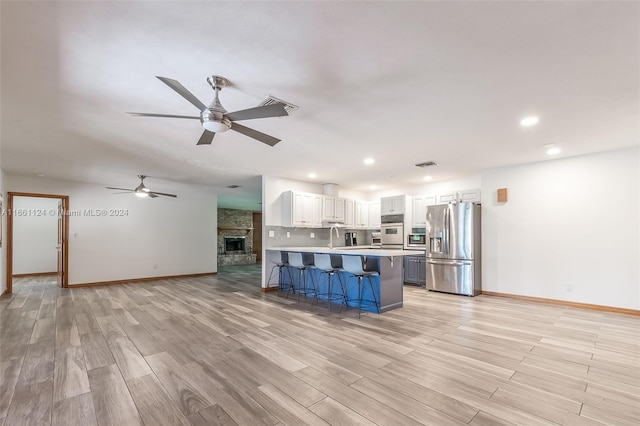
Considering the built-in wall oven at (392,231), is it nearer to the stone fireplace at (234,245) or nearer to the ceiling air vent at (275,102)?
the ceiling air vent at (275,102)

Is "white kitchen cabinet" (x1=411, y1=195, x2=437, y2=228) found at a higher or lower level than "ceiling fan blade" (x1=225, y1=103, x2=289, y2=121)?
lower

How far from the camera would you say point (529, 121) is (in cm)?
346

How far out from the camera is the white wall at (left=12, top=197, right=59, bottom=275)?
8.59 m

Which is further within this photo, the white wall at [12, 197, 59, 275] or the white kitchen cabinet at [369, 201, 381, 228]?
the white wall at [12, 197, 59, 275]

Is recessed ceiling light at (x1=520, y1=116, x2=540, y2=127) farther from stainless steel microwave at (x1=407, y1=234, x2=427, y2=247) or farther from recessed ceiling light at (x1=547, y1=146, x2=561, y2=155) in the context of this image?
stainless steel microwave at (x1=407, y1=234, x2=427, y2=247)

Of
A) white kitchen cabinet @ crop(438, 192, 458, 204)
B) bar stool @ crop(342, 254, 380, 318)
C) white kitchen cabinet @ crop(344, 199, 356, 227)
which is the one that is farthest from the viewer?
white kitchen cabinet @ crop(344, 199, 356, 227)

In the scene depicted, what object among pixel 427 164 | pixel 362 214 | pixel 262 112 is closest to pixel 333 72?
pixel 262 112

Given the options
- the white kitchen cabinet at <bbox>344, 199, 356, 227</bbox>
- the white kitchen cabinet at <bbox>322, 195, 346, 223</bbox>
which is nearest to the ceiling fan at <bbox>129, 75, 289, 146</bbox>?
the white kitchen cabinet at <bbox>322, 195, 346, 223</bbox>

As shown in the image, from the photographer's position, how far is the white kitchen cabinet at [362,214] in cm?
821

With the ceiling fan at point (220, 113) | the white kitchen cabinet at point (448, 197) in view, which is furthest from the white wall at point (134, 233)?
the white kitchen cabinet at point (448, 197)

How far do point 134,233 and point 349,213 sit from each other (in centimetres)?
586

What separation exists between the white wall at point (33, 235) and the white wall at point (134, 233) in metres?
2.87

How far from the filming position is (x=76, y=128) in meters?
3.65

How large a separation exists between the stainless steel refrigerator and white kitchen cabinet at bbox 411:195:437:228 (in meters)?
0.89
